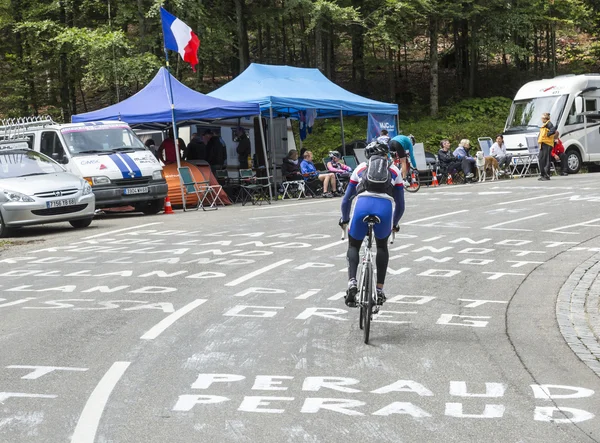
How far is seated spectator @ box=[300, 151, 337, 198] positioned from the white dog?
6718 mm

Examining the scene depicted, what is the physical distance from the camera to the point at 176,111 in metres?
24.0

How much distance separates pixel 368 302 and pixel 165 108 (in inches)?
658

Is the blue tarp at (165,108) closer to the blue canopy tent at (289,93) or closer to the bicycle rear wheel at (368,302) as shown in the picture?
the blue canopy tent at (289,93)

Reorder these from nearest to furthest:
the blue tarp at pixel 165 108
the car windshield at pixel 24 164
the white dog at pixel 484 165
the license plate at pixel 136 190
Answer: the car windshield at pixel 24 164
the license plate at pixel 136 190
the blue tarp at pixel 165 108
the white dog at pixel 484 165

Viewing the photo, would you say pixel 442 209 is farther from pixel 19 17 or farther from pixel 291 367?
pixel 19 17

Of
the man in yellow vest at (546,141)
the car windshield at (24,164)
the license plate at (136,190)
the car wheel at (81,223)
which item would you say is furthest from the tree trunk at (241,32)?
the car wheel at (81,223)

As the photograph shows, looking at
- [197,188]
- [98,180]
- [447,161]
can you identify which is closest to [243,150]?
[197,188]

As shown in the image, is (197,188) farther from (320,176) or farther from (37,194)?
(37,194)

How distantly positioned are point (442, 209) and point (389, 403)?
1463 cm

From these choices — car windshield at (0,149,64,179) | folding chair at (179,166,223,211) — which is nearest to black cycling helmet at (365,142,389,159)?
car windshield at (0,149,64,179)

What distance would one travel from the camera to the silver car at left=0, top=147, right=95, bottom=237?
18.1m

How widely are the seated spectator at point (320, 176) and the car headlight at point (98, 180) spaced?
22.9 feet

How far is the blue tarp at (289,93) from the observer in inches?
1024

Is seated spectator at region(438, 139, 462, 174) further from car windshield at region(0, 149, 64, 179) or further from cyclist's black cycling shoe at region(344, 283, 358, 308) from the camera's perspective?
cyclist's black cycling shoe at region(344, 283, 358, 308)
